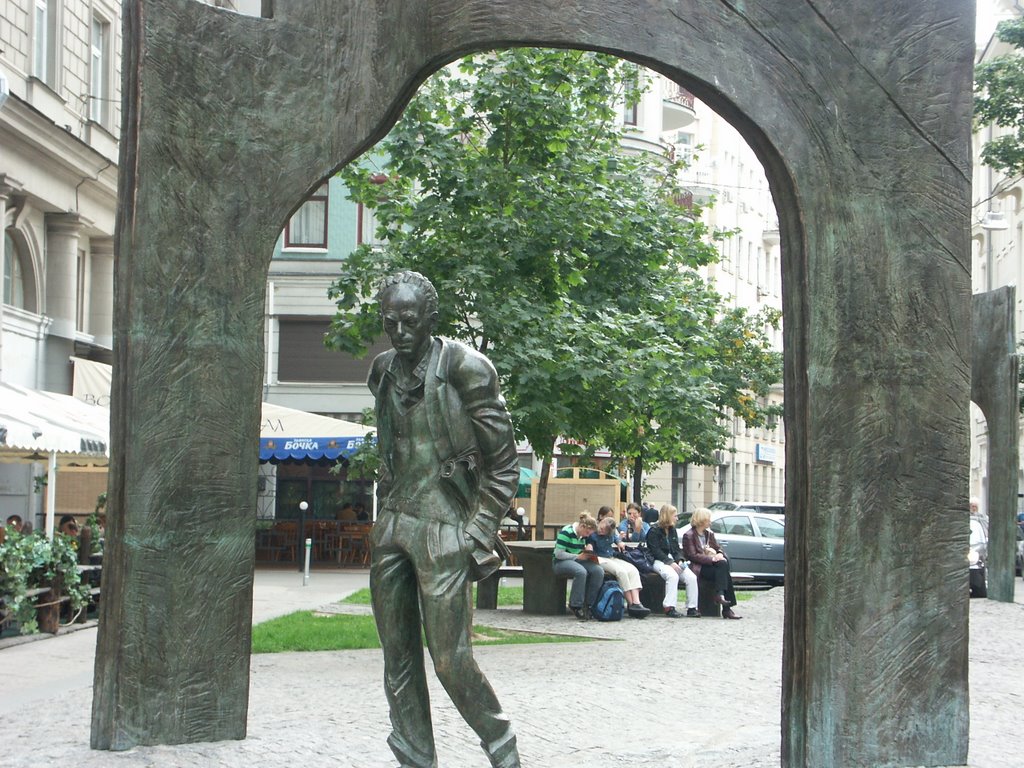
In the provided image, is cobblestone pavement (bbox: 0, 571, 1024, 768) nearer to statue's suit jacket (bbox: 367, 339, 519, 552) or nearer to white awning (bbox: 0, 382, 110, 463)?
statue's suit jacket (bbox: 367, 339, 519, 552)

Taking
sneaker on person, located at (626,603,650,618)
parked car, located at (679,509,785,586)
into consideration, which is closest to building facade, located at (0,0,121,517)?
sneaker on person, located at (626,603,650,618)

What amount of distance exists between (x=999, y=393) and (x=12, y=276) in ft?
55.5

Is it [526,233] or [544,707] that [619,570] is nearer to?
[526,233]

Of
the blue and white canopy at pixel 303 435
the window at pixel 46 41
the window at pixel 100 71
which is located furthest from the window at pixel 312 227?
the blue and white canopy at pixel 303 435

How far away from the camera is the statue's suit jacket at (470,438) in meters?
6.64

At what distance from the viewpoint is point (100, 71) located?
30906mm

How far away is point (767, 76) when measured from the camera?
736cm

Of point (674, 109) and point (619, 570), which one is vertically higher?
point (674, 109)

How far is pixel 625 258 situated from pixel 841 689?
1079cm

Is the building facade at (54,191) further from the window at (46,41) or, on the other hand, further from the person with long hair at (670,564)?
the person with long hair at (670,564)

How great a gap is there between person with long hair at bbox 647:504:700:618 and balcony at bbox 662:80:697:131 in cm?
3346

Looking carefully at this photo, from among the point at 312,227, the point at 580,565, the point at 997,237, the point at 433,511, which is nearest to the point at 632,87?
the point at 580,565

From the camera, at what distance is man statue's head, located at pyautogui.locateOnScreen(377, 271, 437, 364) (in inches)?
262

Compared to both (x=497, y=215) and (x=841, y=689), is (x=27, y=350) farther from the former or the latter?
(x=841, y=689)
